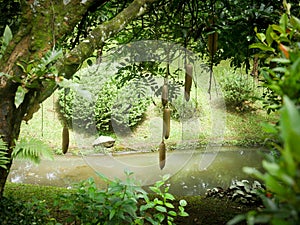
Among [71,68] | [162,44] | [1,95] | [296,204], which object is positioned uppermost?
[162,44]

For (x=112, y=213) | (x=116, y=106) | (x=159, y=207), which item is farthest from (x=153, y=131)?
(x=112, y=213)

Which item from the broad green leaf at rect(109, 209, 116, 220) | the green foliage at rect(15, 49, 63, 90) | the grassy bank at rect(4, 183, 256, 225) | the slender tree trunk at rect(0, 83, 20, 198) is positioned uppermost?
the green foliage at rect(15, 49, 63, 90)

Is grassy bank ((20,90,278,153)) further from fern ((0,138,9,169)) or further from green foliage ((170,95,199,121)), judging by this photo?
fern ((0,138,9,169))

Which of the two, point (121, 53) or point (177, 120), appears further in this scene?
point (177, 120)

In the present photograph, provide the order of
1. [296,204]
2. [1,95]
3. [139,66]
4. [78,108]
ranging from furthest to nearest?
[78,108]
[139,66]
[1,95]
[296,204]

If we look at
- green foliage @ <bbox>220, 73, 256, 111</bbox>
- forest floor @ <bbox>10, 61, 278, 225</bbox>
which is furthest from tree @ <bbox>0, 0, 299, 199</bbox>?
green foliage @ <bbox>220, 73, 256, 111</bbox>

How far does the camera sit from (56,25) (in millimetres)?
1808

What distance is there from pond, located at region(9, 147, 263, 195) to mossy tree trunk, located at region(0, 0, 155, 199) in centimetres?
319

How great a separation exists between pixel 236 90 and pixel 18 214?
22.7ft

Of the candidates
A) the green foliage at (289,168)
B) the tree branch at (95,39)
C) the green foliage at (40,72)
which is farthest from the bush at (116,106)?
the green foliage at (289,168)

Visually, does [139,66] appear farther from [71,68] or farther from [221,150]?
[221,150]

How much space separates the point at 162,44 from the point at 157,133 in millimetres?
4441

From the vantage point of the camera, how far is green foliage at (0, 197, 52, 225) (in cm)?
179

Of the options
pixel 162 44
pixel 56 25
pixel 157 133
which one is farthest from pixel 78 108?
pixel 56 25
